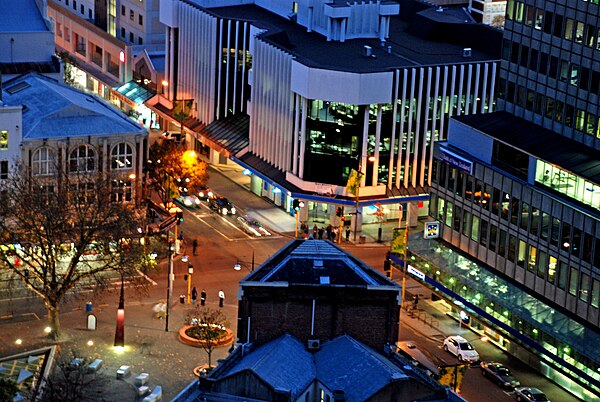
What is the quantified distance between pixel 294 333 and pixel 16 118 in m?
56.9

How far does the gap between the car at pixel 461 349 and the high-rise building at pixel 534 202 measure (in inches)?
108

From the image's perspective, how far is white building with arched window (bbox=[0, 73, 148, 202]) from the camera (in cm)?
17150

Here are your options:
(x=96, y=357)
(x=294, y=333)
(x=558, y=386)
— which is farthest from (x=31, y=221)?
(x=558, y=386)

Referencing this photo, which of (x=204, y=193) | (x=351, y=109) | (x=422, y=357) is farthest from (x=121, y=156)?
(x=422, y=357)

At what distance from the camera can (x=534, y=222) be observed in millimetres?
149500

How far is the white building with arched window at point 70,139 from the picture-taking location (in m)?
172

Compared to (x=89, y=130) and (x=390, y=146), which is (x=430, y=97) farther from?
(x=89, y=130)

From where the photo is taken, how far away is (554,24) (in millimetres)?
151625

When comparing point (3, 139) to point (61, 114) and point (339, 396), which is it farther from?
point (339, 396)

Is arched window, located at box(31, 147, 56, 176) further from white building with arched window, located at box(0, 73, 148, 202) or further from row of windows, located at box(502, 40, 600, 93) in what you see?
→ row of windows, located at box(502, 40, 600, 93)

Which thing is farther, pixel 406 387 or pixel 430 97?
pixel 430 97

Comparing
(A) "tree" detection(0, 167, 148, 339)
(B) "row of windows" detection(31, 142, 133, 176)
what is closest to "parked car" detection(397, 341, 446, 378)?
(A) "tree" detection(0, 167, 148, 339)

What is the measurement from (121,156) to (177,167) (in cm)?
1273

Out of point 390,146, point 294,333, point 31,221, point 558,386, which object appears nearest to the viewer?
point 294,333
